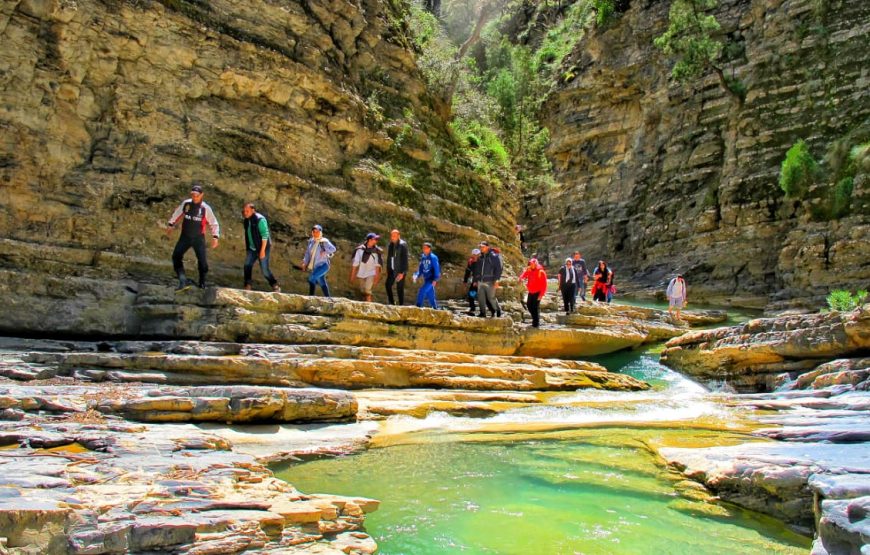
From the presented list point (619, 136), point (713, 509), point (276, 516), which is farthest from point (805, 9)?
point (276, 516)

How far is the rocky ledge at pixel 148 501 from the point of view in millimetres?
3217

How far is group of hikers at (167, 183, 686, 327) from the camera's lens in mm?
9547

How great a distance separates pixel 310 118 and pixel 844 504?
40.7 feet

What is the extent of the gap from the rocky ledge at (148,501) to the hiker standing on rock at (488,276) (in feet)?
27.3

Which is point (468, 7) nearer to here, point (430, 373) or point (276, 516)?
point (430, 373)

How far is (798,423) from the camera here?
7.64m

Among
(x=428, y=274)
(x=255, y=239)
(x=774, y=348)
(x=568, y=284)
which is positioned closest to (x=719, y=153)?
(x=568, y=284)

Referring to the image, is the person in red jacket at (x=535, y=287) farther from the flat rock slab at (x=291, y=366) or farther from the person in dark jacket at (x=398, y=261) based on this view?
the person in dark jacket at (x=398, y=261)

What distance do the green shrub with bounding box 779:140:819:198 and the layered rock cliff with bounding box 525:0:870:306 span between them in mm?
558

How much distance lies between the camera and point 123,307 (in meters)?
9.23

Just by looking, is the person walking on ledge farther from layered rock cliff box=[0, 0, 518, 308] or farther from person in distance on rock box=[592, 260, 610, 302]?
person in distance on rock box=[592, 260, 610, 302]

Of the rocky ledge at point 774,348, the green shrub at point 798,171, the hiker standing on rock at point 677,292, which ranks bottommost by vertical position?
the rocky ledge at point 774,348

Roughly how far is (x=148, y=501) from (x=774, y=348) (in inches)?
461

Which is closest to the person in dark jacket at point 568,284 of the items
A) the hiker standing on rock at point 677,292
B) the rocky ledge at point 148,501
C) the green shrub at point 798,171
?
the hiker standing on rock at point 677,292
